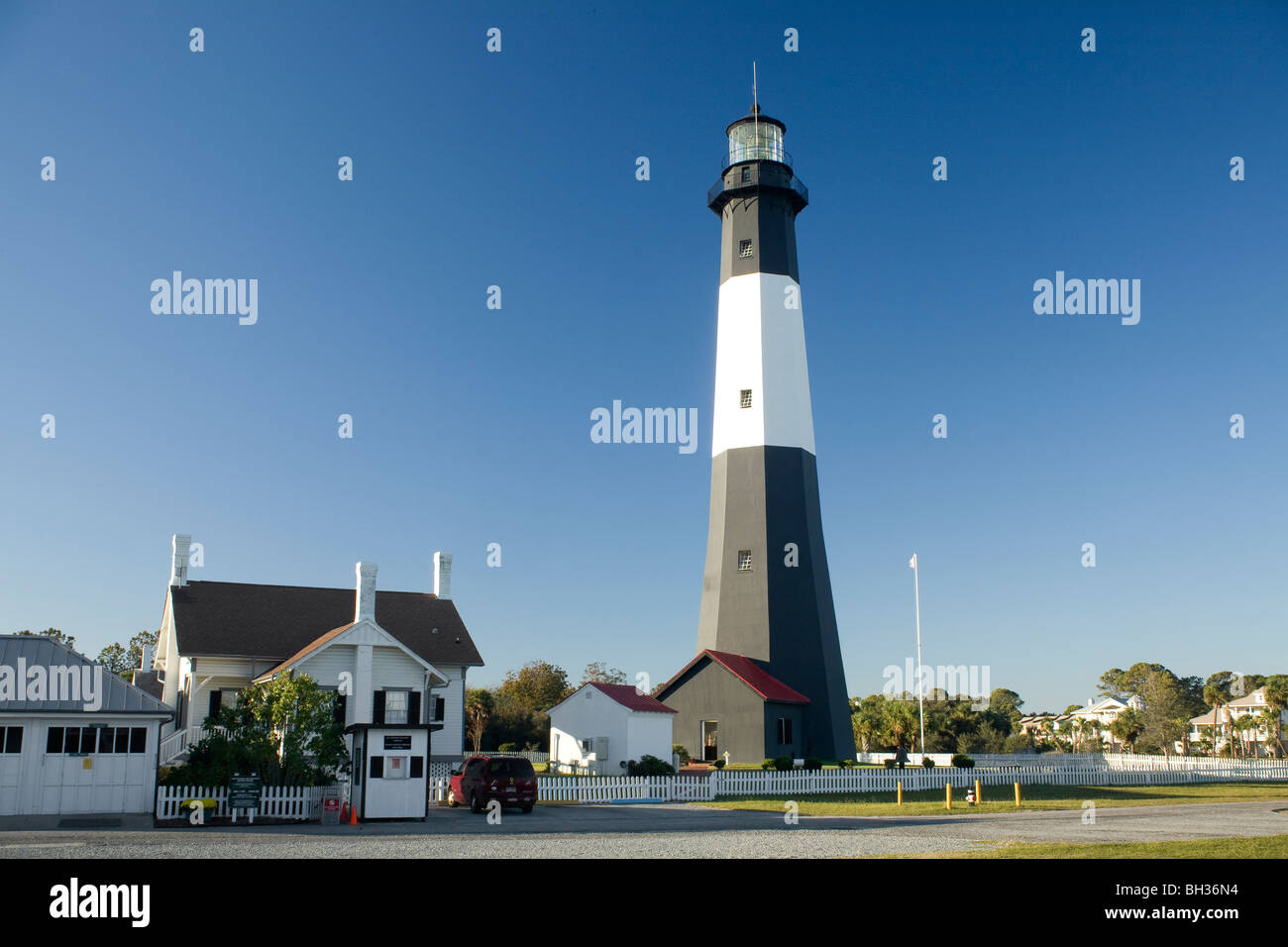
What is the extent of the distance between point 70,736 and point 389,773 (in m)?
7.68

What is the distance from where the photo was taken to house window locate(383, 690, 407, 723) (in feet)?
106

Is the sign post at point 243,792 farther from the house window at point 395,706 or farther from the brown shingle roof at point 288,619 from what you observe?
the brown shingle roof at point 288,619

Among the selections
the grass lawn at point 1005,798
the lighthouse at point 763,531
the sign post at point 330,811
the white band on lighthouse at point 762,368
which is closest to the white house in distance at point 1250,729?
the grass lawn at point 1005,798

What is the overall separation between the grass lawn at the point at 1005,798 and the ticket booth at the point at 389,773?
31.5 feet

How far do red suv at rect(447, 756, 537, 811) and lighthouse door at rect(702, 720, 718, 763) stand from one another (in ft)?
54.2

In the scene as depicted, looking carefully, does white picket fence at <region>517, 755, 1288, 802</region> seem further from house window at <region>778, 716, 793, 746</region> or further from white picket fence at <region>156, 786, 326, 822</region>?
white picket fence at <region>156, 786, 326, 822</region>

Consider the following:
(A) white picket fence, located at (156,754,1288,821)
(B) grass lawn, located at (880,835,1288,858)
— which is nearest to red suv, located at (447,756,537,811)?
(A) white picket fence, located at (156,754,1288,821)

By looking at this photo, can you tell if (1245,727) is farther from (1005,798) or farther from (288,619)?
(288,619)

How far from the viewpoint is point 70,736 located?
2355 cm
